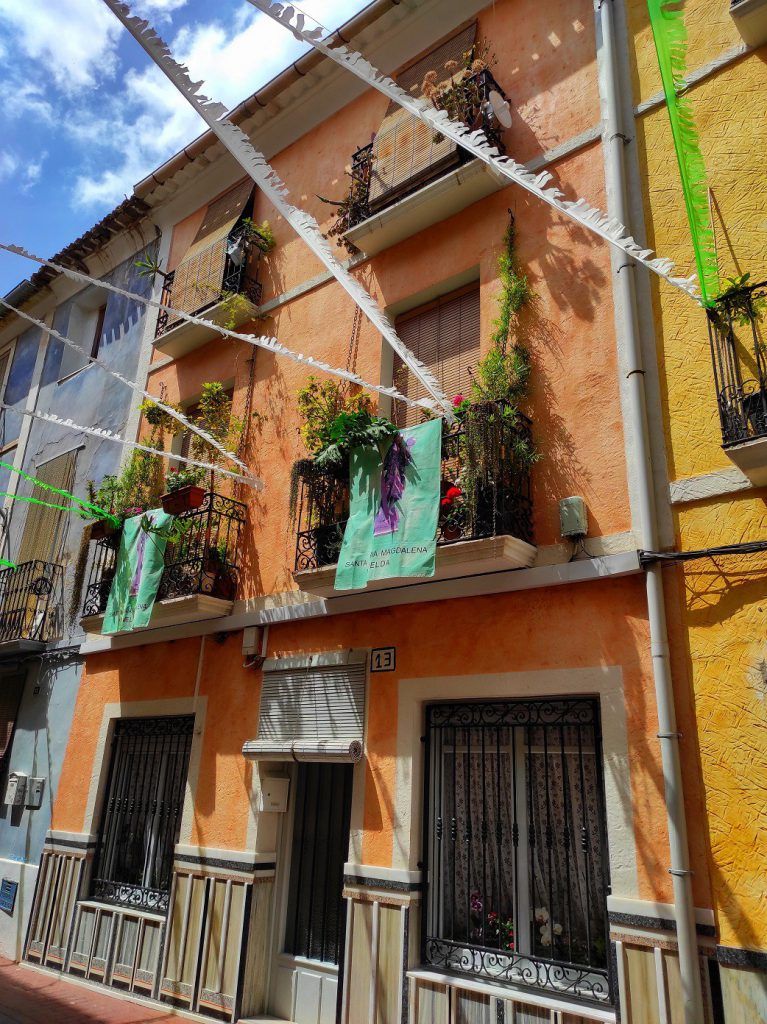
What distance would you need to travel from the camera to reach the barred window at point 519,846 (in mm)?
5598

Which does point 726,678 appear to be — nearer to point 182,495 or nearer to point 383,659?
point 383,659

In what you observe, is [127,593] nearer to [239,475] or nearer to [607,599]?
[239,475]

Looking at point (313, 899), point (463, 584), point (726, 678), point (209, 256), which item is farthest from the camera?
point (209, 256)

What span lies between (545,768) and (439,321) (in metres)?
4.86

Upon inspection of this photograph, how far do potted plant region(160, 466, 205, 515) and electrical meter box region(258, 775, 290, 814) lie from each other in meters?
3.28

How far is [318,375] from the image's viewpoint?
30.0 ft

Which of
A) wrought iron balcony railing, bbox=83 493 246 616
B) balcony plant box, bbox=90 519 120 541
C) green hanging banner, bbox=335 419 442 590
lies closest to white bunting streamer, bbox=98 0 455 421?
green hanging banner, bbox=335 419 442 590

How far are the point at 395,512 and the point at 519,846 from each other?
9.78 feet

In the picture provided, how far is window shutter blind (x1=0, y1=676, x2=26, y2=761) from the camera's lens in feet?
37.3

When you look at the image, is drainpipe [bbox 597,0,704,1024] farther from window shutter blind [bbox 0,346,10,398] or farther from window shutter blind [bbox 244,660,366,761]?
window shutter blind [bbox 0,346,10,398]

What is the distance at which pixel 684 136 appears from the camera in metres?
5.30

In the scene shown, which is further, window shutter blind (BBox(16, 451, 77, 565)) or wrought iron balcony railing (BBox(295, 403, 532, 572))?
window shutter blind (BBox(16, 451, 77, 565))

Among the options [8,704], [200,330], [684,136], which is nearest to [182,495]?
[200,330]

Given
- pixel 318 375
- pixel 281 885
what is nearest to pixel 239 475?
pixel 318 375
